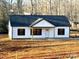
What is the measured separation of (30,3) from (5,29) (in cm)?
3956

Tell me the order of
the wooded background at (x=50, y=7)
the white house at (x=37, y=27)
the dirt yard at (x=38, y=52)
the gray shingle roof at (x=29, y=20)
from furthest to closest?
the wooded background at (x=50, y=7), the gray shingle roof at (x=29, y=20), the white house at (x=37, y=27), the dirt yard at (x=38, y=52)

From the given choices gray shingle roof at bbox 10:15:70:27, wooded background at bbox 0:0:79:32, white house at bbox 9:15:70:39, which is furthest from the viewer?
wooded background at bbox 0:0:79:32

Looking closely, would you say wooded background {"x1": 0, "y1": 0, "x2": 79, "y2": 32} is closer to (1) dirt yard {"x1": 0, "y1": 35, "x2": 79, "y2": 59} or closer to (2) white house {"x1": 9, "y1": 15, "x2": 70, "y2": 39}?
(2) white house {"x1": 9, "y1": 15, "x2": 70, "y2": 39}

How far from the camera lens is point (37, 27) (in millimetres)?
44844

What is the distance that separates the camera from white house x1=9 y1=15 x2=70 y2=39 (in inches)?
1750

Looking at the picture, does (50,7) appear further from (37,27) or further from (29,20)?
(37,27)

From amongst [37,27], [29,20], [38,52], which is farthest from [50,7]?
[38,52]

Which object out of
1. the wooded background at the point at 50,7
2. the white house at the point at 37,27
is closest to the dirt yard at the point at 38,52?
the white house at the point at 37,27

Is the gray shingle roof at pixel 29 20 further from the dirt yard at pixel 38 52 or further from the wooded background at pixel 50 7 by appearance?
the wooded background at pixel 50 7

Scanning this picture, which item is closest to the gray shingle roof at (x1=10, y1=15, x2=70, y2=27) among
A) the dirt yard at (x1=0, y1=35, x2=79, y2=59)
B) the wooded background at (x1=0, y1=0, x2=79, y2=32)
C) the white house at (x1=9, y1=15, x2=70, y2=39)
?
the white house at (x1=9, y1=15, x2=70, y2=39)

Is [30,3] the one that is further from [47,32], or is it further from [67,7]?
[47,32]

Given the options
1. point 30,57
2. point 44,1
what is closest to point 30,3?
point 44,1

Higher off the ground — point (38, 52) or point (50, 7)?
point (50, 7)

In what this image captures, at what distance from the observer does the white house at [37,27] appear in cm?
4444
